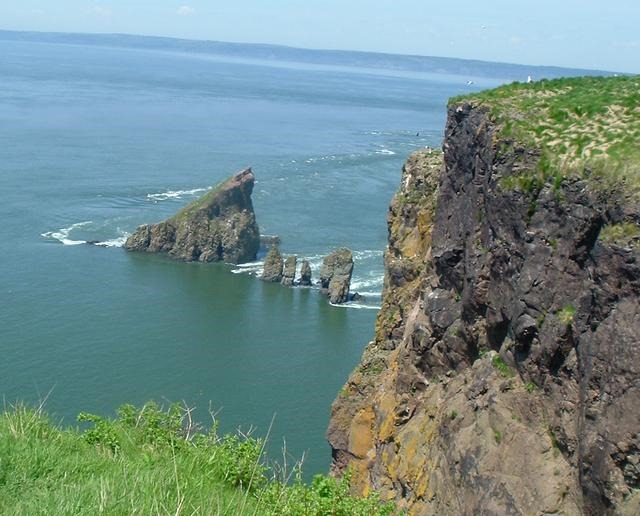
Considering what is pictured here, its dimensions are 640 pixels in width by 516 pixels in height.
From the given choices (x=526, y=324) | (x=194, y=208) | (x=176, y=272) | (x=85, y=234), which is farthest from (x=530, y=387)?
(x=85, y=234)

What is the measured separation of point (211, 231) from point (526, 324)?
196 ft

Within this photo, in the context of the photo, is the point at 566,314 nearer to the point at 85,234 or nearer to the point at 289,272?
the point at 289,272

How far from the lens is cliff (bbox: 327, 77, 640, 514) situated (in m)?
14.8

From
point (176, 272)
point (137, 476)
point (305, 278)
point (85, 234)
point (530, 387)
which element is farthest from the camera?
point (85, 234)

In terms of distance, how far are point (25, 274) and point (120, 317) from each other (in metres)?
11.3

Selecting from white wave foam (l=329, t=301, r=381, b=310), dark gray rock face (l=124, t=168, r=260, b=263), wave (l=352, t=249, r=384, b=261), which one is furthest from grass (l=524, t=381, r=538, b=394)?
dark gray rock face (l=124, t=168, r=260, b=263)

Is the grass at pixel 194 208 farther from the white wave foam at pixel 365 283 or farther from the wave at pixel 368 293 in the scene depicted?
the wave at pixel 368 293

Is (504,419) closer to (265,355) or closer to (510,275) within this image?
(510,275)

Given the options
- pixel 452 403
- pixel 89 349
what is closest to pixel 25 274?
pixel 89 349

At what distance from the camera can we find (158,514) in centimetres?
833

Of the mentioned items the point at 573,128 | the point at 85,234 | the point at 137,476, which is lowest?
the point at 85,234

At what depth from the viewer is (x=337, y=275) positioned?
6425 cm

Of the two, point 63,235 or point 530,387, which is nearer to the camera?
point 530,387

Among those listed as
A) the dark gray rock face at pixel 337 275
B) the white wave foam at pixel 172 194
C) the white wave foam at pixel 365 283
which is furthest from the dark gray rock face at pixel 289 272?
the white wave foam at pixel 172 194
